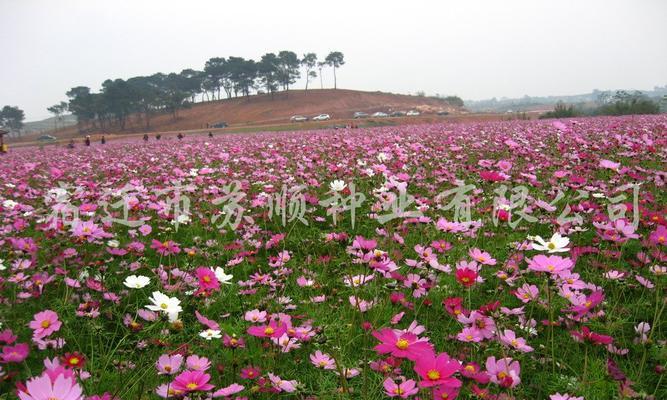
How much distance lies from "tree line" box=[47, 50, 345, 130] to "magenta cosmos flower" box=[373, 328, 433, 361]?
6707 cm

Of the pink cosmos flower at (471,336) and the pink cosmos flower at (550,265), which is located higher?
the pink cosmos flower at (550,265)

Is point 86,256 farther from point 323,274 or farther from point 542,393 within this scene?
point 542,393

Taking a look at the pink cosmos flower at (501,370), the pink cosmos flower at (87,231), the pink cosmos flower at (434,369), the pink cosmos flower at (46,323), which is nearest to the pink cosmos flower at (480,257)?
the pink cosmos flower at (501,370)

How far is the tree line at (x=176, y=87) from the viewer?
6228 centimetres

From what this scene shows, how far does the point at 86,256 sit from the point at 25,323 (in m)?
0.58

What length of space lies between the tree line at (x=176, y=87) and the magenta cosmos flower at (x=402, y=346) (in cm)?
6707

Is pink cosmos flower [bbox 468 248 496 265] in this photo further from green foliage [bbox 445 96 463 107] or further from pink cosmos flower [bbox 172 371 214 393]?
green foliage [bbox 445 96 463 107]

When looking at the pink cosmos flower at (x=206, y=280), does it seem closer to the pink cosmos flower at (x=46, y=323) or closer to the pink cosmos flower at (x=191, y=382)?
the pink cosmos flower at (x=191, y=382)

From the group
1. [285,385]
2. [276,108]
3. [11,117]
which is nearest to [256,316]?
[285,385]

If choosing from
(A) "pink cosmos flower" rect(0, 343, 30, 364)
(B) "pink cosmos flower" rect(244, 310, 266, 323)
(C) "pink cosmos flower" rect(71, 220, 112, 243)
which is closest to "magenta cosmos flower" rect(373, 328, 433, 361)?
(B) "pink cosmos flower" rect(244, 310, 266, 323)

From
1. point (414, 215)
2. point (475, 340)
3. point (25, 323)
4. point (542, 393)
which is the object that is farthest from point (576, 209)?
point (25, 323)

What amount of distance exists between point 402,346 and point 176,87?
83.1 m

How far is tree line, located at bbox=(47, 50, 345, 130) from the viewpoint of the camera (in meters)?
62.3

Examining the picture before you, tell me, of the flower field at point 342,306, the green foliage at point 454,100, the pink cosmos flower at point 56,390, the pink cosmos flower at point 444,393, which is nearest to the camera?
the pink cosmos flower at point 56,390
